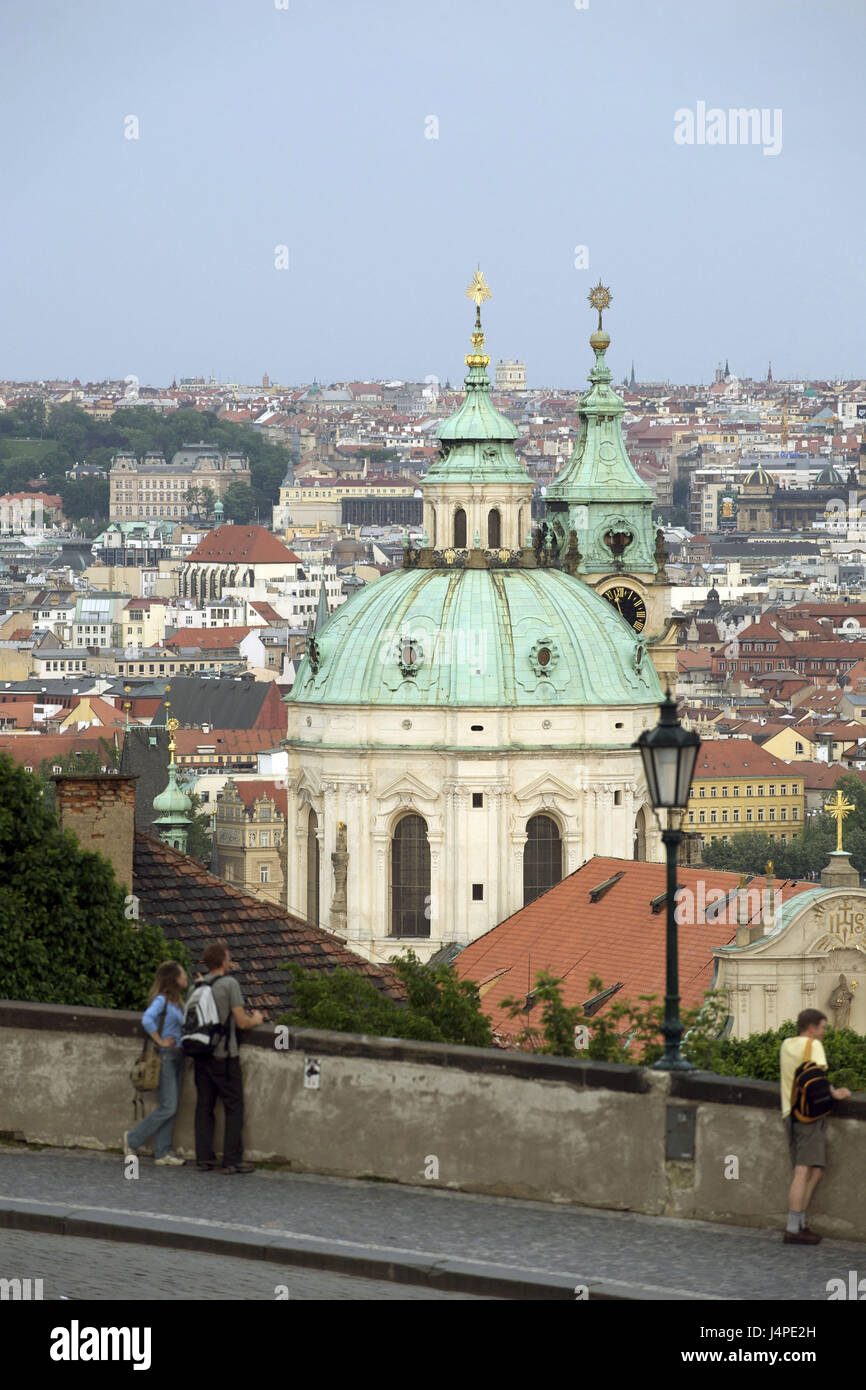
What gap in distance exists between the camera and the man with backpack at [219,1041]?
61.3 feet

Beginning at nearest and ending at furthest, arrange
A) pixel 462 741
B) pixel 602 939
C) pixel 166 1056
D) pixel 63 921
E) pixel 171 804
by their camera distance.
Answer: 1. pixel 166 1056
2. pixel 63 921
3. pixel 602 939
4. pixel 171 804
5. pixel 462 741

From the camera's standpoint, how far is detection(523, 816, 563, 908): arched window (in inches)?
2272

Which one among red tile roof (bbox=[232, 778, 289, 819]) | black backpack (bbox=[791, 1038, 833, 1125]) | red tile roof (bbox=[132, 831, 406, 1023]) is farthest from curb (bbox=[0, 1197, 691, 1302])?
red tile roof (bbox=[232, 778, 289, 819])

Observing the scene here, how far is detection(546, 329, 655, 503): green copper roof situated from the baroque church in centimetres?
491

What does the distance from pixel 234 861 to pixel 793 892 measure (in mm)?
52303

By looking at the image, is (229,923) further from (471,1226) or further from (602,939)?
(602,939)

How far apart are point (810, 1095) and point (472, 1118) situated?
1726mm

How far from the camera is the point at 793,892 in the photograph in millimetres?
50250

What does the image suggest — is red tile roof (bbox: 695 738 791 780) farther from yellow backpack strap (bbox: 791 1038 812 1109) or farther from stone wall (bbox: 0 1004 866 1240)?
yellow backpack strap (bbox: 791 1038 812 1109)

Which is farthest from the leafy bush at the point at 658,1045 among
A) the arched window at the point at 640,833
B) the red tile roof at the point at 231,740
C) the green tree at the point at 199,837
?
the red tile roof at the point at 231,740

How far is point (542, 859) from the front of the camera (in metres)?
58.0

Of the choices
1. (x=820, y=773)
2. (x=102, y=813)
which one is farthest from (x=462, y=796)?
(x=820, y=773)
